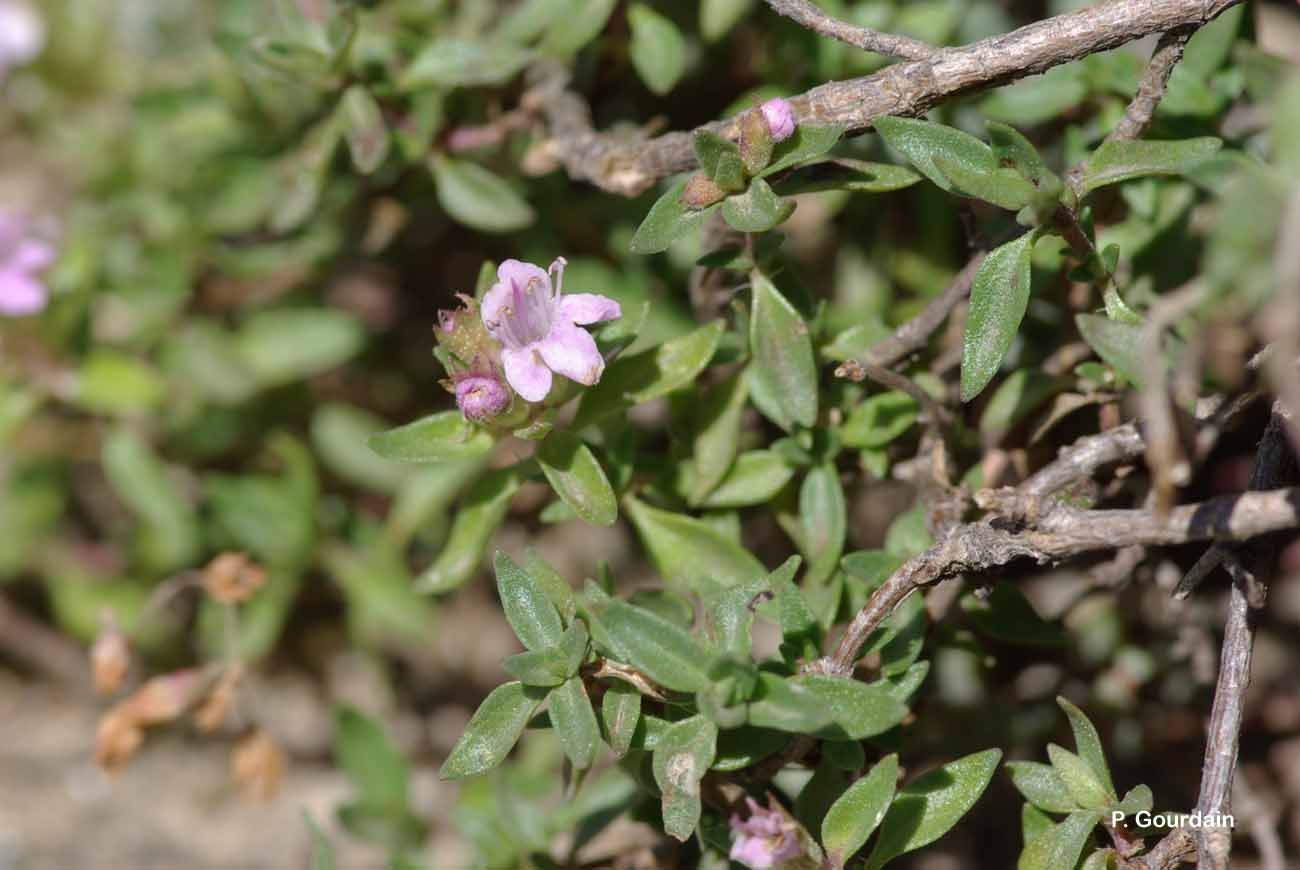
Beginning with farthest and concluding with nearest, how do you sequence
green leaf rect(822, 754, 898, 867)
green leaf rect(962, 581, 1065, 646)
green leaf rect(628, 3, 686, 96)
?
1. green leaf rect(628, 3, 686, 96)
2. green leaf rect(962, 581, 1065, 646)
3. green leaf rect(822, 754, 898, 867)

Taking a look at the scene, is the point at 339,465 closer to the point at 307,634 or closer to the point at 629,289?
the point at 307,634

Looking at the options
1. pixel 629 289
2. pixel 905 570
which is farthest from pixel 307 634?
pixel 905 570

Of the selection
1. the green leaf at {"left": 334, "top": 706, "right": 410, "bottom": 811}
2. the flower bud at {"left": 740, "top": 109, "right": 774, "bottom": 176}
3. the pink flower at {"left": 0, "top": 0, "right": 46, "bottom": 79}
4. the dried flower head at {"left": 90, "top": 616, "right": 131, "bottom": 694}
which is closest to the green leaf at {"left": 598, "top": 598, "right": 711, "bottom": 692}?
the flower bud at {"left": 740, "top": 109, "right": 774, "bottom": 176}

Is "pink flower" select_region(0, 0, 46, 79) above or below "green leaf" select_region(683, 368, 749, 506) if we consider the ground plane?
above

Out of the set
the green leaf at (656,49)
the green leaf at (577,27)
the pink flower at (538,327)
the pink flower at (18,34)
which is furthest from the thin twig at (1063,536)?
the pink flower at (18,34)

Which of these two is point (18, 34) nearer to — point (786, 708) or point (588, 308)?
point (588, 308)

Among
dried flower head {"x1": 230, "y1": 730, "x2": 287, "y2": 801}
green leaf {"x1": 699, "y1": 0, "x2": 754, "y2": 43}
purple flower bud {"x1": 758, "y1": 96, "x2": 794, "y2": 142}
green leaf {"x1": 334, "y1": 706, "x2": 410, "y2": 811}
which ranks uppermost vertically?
purple flower bud {"x1": 758, "y1": 96, "x2": 794, "y2": 142}

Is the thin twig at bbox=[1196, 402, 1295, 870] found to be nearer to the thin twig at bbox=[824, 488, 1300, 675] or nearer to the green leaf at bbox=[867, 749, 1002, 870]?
the thin twig at bbox=[824, 488, 1300, 675]
